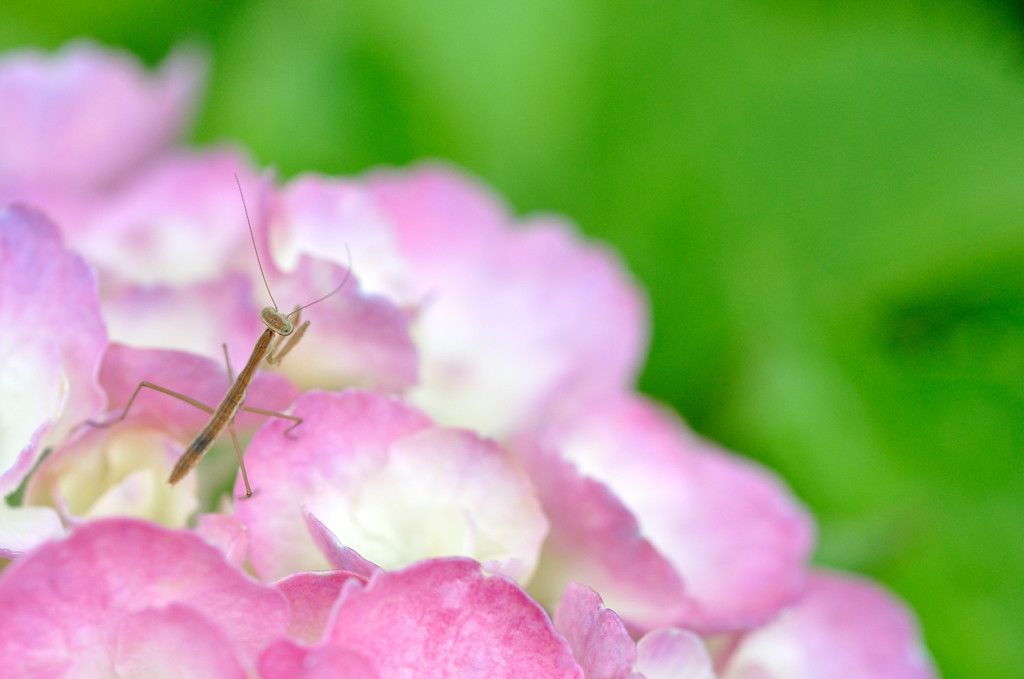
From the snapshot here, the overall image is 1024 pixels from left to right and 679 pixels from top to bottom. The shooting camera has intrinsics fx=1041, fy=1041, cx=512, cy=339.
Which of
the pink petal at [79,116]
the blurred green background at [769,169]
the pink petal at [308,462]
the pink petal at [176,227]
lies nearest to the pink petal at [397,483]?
the pink petal at [308,462]

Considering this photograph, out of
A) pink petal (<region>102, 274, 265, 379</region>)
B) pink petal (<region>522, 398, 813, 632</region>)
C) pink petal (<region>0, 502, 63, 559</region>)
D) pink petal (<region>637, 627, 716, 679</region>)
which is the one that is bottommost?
pink petal (<region>522, 398, 813, 632</region>)

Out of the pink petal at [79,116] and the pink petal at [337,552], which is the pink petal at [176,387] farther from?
the pink petal at [79,116]

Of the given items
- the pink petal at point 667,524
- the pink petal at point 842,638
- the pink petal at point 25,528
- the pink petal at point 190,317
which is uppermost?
the pink petal at point 190,317

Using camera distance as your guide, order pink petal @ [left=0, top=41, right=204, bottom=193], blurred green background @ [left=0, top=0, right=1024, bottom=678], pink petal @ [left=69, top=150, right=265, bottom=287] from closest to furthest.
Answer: pink petal @ [left=69, top=150, right=265, bottom=287] < pink petal @ [left=0, top=41, right=204, bottom=193] < blurred green background @ [left=0, top=0, right=1024, bottom=678]

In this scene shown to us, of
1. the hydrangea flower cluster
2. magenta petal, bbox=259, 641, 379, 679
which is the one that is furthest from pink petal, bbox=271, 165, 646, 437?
magenta petal, bbox=259, 641, 379, 679

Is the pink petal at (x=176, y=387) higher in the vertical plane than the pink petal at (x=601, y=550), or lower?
higher

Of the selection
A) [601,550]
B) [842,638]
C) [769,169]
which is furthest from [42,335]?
[769,169]

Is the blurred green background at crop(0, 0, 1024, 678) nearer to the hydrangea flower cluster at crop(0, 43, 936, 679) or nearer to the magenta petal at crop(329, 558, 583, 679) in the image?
the hydrangea flower cluster at crop(0, 43, 936, 679)
